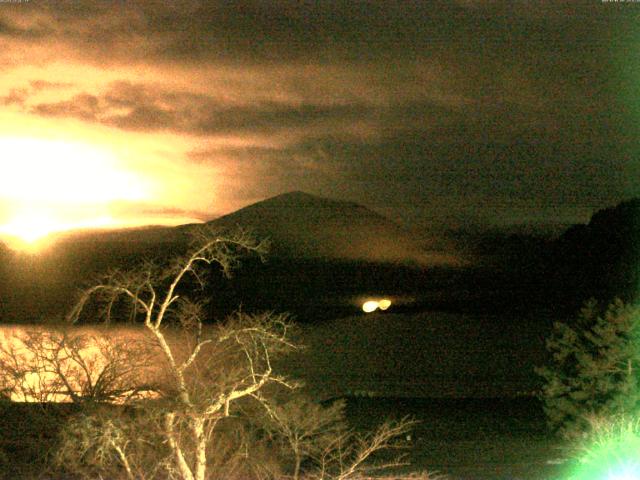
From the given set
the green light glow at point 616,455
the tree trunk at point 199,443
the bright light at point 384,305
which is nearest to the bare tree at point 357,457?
the tree trunk at point 199,443

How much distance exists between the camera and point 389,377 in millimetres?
48062

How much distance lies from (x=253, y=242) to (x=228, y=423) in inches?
348

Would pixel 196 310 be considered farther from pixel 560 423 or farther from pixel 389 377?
pixel 389 377

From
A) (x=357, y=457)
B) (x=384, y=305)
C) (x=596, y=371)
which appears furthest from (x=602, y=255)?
A: (x=357, y=457)

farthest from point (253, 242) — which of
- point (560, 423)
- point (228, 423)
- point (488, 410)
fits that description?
point (488, 410)

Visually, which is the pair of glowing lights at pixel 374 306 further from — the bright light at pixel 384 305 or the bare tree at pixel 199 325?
the bare tree at pixel 199 325

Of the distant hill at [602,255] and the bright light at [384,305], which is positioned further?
the bright light at [384,305]

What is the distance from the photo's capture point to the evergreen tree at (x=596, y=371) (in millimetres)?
19406

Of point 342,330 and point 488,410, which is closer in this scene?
point 488,410

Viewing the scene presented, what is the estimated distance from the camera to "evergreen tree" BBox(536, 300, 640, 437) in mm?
19406

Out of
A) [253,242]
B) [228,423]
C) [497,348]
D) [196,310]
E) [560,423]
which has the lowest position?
[497,348]

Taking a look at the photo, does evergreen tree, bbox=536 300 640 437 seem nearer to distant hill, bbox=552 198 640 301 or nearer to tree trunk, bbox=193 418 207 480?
tree trunk, bbox=193 418 207 480

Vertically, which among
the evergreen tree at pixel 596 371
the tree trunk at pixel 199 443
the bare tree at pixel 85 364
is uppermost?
the bare tree at pixel 85 364

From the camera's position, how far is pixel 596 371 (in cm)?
1986
